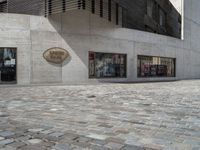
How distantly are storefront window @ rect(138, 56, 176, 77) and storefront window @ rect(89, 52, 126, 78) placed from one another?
2325mm

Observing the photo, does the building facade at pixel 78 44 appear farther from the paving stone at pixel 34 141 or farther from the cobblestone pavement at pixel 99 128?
the paving stone at pixel 34 141

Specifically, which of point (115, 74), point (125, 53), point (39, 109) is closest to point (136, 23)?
point (125, 53)

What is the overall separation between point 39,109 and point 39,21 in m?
10.2

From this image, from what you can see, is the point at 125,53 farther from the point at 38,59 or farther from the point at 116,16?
the point at 38,59

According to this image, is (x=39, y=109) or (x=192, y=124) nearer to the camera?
(x=192, y=124)

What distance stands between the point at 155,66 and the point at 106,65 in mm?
6933

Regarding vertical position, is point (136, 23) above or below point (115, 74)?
above

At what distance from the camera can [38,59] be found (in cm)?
1662

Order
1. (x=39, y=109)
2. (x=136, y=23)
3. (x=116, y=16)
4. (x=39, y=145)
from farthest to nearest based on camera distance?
(x=136, y=23) < (x=116, y=16) < (x=39, y=109) < (x=39, y=145)

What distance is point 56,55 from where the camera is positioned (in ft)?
56.2

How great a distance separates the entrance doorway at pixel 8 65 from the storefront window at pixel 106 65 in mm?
5189

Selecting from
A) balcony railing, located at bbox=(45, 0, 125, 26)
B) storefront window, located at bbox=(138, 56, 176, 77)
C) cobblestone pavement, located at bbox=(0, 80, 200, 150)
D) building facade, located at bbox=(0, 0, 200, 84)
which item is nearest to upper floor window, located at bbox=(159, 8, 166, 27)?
building facade, located at bbox=(0, 0, 200, 84)

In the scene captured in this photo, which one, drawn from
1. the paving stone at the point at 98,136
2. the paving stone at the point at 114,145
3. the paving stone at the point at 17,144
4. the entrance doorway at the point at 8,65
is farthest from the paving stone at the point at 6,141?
the entrance doorway at the point at 8,65

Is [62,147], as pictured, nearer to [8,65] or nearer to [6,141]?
[6,141]
